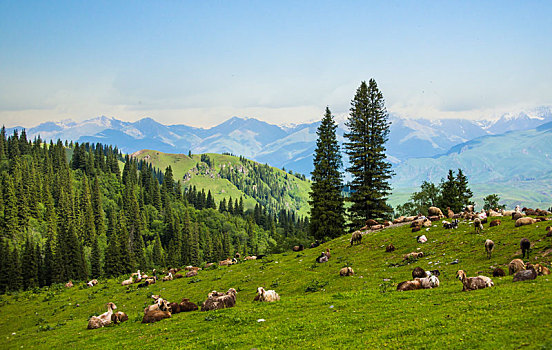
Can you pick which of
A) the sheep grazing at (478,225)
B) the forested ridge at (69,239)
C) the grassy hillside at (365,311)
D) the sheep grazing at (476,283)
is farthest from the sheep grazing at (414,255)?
the forested ridge at (69,239)

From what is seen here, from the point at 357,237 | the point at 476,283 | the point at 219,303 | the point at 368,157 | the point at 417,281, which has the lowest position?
the point at 219,303

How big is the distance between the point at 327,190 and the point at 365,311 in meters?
45.8

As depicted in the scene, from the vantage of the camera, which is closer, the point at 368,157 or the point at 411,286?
the point at 411,286

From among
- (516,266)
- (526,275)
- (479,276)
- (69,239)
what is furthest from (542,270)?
(69,239)

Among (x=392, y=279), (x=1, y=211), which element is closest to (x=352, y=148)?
(x=392, y=279)

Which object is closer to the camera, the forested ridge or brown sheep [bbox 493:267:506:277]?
brown sheep [bbox 493:267:506:277]

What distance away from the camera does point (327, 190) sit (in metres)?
59.8

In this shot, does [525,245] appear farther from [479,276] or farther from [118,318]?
[118,318]

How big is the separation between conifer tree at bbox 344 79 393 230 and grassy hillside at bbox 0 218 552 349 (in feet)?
70.5

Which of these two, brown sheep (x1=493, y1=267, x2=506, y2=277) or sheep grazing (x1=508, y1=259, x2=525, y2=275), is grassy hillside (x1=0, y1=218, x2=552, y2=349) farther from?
sheep grazing (x1=508, y1=259, x2=525, y2=275)

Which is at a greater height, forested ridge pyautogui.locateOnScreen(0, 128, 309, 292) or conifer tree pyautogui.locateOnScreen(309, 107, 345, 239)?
conifer tree pyautogui.locateOnScreen(309, 107, 345, 239)

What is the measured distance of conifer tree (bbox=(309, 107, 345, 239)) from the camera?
58.6 meters

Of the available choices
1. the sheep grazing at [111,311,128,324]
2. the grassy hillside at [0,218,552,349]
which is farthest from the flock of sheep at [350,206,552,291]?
the sheep grazing at [111,311,128,324]

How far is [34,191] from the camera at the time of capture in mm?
167625
